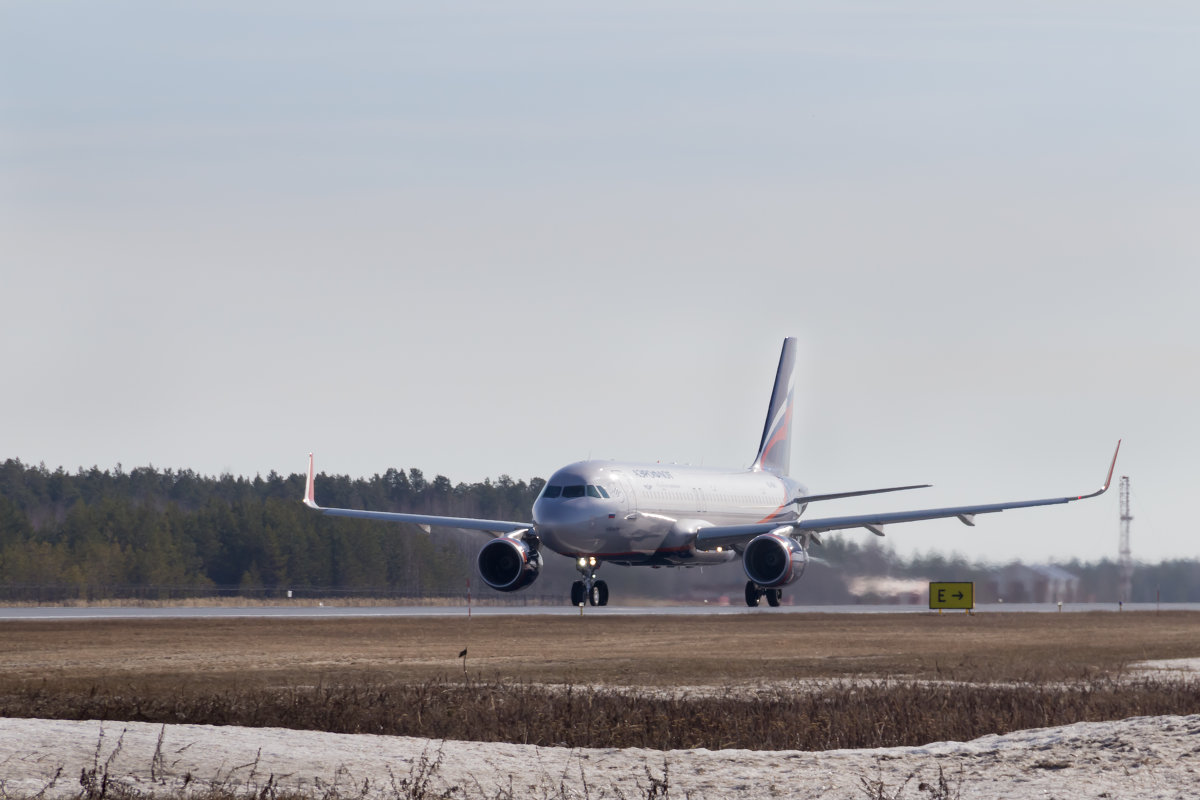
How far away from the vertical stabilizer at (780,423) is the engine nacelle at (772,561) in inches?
511

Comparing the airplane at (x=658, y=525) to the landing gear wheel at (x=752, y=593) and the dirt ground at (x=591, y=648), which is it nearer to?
the landing gear wheel at (x=752, y=593)

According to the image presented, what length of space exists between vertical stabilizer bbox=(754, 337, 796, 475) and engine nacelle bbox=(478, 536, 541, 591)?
14.8 m

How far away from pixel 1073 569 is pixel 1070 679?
42.0m

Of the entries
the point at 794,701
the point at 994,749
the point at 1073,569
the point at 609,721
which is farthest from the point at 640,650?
Result: the point at 1073,569

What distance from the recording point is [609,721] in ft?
Result: 60.5

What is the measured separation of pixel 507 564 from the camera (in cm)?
5438

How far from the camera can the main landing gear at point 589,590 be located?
54.3 meters

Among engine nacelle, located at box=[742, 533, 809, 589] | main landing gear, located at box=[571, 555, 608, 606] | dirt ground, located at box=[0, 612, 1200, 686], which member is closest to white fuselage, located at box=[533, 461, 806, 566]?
main landing gear, located at box=[571, 555, 608, 606]

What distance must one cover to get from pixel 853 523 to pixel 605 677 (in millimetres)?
30789

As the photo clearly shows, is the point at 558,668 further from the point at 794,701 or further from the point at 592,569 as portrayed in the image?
the point at 592,569

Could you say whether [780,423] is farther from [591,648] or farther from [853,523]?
[591,648]

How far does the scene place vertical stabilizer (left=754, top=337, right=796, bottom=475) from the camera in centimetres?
6681

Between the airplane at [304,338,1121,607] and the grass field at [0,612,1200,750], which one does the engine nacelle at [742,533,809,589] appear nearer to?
the airplane at [304,338,1121,607]

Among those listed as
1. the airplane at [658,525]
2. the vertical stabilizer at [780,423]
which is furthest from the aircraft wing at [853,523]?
the vertical stabilizer at [780,423]
